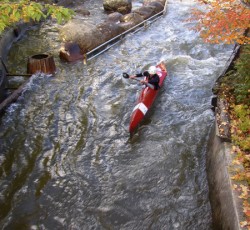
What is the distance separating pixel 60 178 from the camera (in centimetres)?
719

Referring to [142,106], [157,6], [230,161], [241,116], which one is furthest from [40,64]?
[157,6]

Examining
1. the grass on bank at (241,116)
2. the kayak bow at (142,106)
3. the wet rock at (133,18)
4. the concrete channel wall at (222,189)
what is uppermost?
the grass on bank at (241,116)

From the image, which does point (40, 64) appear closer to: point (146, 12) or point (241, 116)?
point (241, 116)

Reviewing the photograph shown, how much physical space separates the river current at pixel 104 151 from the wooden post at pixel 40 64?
31cm

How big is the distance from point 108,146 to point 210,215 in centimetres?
347

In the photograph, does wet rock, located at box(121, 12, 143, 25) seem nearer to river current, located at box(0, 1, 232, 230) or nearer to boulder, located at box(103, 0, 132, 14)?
boulder, located at box(103, 0, 132, 14)

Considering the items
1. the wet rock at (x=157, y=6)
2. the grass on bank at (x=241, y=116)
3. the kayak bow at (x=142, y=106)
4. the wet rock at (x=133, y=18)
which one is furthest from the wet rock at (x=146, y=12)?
the grass on bank at (x=241, y=116)

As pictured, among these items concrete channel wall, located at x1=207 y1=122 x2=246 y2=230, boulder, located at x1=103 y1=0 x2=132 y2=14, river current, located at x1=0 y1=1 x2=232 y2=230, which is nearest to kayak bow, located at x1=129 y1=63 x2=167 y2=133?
river current, located at x1=0 y1=1 x2=232 y2=230

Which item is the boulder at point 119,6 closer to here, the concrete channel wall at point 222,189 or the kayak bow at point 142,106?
the kayak bow at point 142,106

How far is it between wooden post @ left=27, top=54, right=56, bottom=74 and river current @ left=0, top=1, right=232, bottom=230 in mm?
311

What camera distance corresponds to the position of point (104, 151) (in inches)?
320

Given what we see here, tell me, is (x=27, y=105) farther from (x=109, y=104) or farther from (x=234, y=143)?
(x=234, y=143)

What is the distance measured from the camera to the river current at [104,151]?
20.5 ft

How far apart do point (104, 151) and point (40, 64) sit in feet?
18.5
